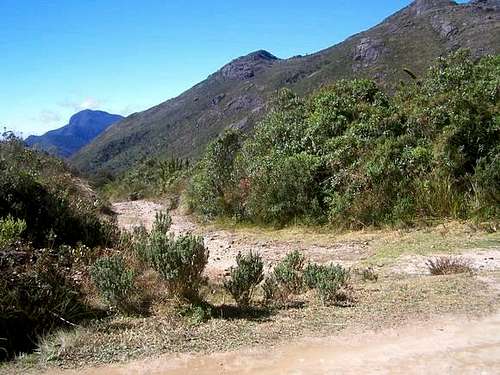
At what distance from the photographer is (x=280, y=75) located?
112188 mm

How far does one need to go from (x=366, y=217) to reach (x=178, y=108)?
126972mm

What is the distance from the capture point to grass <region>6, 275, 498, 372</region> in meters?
4.86

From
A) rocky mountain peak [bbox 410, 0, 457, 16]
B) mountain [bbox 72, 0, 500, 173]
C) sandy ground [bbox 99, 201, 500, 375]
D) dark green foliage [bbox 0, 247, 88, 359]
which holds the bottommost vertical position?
sandy ground [bbox 99, 201, 500, 375]

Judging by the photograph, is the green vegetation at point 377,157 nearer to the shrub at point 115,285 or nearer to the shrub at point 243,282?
the shrub at point 243,282

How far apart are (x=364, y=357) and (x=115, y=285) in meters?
2.81

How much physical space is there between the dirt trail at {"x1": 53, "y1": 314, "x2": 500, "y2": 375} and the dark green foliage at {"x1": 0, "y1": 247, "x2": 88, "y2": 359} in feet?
3.57

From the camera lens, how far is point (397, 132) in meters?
13.0

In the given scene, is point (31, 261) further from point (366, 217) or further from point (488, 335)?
point (366, 217)

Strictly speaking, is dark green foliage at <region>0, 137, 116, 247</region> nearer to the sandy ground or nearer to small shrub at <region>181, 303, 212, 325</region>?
small shrub at <region>181, 303, 212, 325</region>

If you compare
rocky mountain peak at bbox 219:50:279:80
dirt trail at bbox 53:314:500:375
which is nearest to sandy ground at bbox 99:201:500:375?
dirt trail at bbox 53:314:500:375

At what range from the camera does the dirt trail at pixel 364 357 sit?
14.4 feet

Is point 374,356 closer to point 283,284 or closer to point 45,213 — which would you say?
point 283,284

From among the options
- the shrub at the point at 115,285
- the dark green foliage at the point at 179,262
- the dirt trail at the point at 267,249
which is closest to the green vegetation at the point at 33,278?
the shrub at the point at 115,285

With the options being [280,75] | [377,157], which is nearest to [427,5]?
[280,75]
